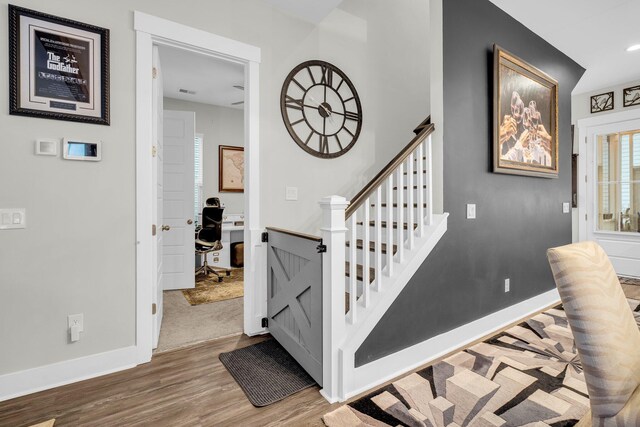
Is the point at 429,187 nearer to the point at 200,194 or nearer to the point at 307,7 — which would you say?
the point at 307,7

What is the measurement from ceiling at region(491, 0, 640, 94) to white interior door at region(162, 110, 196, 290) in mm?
3576

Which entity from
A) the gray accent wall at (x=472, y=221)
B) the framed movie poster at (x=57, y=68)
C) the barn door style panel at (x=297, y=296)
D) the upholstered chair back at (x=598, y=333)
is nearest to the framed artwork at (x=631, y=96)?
the gray accent wall at (x=472, y=221)

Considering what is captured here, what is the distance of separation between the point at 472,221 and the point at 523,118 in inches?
49.3

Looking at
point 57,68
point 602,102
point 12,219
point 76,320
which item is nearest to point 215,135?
point 57,68

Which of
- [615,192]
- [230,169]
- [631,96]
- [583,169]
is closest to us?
[631,96]

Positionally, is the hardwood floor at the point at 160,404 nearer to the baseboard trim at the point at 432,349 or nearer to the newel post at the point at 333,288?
the newel post at the point at 333,288

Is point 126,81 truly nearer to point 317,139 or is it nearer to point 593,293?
point 317,139

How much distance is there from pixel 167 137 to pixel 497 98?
11.8 feet

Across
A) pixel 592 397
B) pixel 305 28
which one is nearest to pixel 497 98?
pixel 305 28

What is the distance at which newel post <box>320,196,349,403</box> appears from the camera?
179cm

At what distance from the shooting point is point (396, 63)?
3639mm

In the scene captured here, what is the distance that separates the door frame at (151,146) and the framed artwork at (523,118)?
2052mm

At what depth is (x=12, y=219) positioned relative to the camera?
1835mm

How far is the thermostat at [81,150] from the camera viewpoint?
195 centimetres
